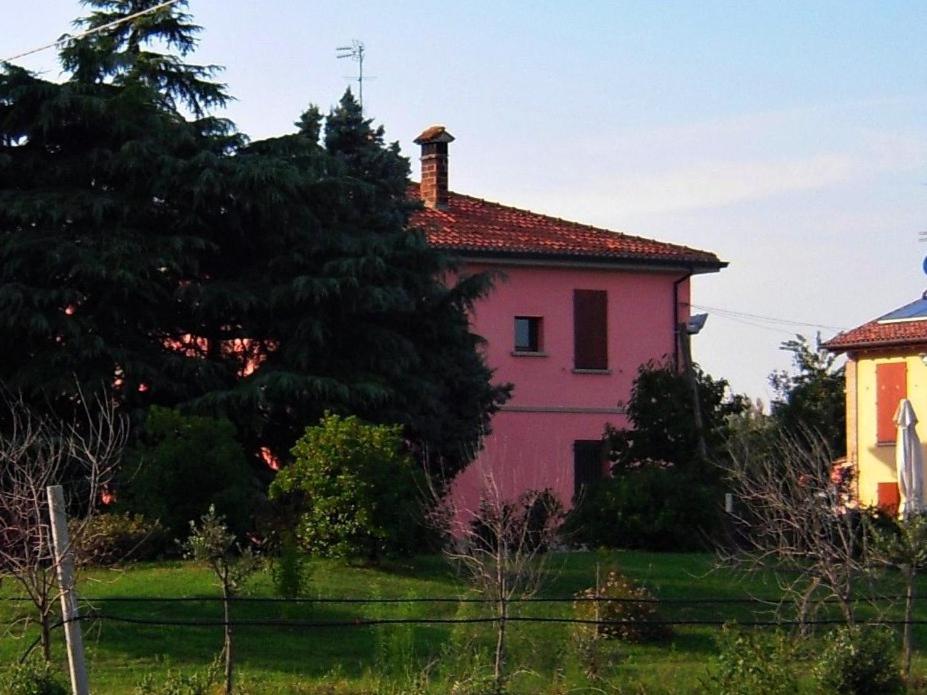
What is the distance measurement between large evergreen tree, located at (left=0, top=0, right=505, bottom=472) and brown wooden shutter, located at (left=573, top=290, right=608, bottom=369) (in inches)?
379

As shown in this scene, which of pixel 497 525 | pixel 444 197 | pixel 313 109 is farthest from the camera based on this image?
pixel 444 197

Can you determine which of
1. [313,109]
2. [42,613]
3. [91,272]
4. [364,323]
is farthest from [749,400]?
[42,613]

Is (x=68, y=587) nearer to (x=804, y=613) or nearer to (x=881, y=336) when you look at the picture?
(x=804, y=613)

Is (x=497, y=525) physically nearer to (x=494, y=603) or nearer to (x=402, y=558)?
(x=494, y=603)

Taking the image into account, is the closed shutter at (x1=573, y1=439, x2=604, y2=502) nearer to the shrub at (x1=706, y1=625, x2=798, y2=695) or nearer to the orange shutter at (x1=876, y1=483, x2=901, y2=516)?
the orange shutter at (x1=876, y1=483, x2=901, y2=516)

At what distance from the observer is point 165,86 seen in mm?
26094

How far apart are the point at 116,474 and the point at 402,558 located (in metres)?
4.17

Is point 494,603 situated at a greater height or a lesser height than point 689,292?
lesser

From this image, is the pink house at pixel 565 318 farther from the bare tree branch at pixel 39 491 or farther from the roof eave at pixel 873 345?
the bare tree branch at pixel 39 491

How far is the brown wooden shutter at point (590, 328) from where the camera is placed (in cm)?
3534

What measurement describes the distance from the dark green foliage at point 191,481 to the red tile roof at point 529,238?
13.9 m

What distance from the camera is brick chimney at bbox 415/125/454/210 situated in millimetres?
36750

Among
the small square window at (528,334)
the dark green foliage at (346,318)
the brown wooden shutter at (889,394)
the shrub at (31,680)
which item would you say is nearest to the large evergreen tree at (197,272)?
the dark green foliage at (346,318)

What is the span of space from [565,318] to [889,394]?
309 inches
